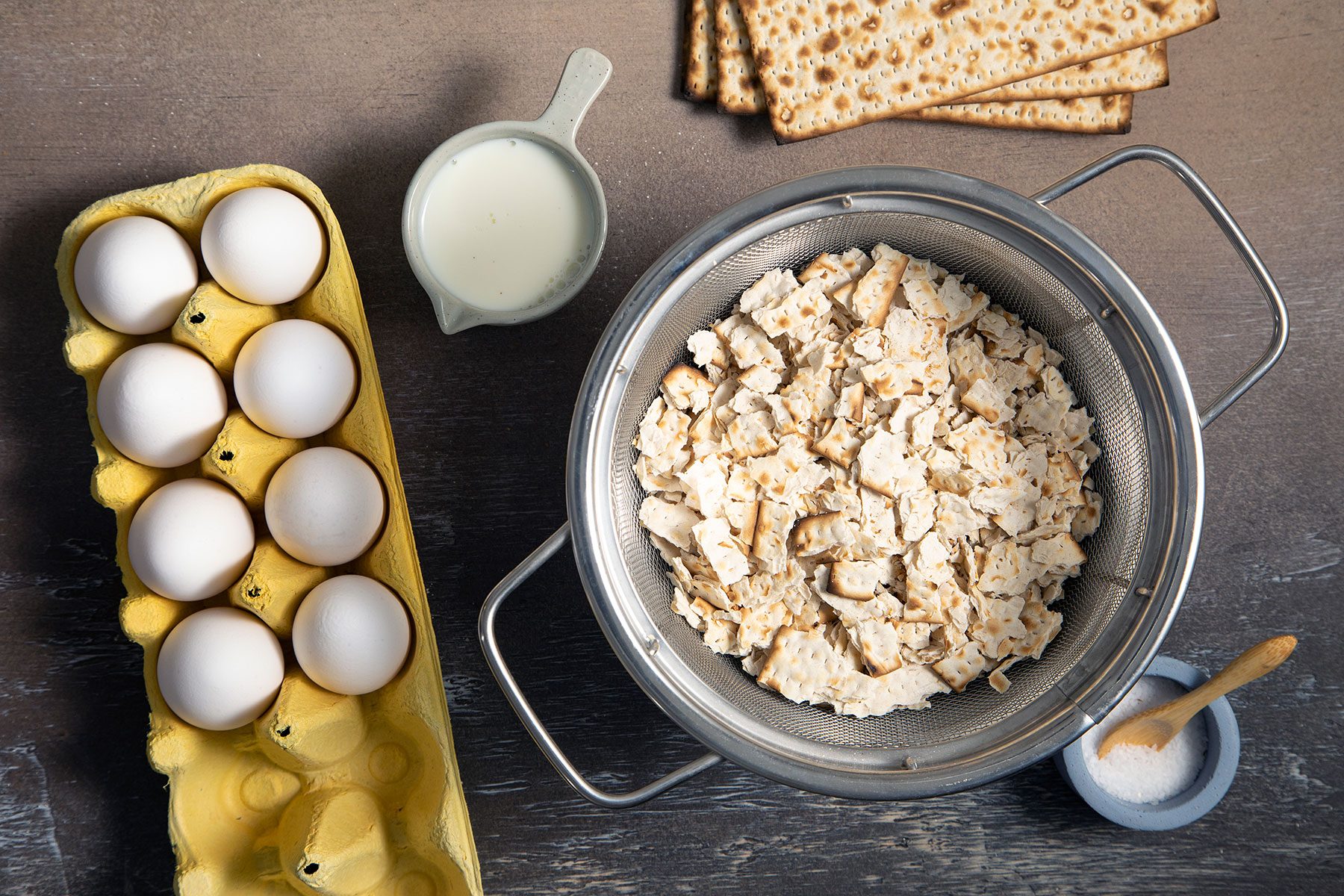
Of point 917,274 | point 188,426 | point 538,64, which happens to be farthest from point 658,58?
point 188,426

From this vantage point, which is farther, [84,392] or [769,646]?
[84,392]

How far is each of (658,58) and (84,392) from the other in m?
0.86

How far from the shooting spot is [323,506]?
Result: 900 mm

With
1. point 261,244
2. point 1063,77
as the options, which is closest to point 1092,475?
point 1063,77

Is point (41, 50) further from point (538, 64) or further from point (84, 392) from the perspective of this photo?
point (538, 64)

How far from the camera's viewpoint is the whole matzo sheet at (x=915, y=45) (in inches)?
40.4

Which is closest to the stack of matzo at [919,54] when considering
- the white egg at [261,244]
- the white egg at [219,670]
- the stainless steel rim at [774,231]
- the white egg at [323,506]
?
the stainless steel rim at [774,231]

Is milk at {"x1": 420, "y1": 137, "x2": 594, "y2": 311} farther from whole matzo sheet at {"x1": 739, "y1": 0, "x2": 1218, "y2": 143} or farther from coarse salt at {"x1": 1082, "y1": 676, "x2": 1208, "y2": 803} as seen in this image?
coarse salt at {"x1": 1082, "y1": 676, "x2": 1208, "y2": 803}

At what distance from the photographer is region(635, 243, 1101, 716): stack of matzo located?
2.96ft

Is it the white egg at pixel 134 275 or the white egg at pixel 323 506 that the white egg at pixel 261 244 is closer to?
the white egg at pixel 134 275

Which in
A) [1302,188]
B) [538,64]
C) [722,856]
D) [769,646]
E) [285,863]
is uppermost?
[538,64]

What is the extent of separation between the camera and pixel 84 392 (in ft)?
3.56

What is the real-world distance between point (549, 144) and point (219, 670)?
70 centimetres

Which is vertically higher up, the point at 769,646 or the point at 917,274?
the point at 917,274
